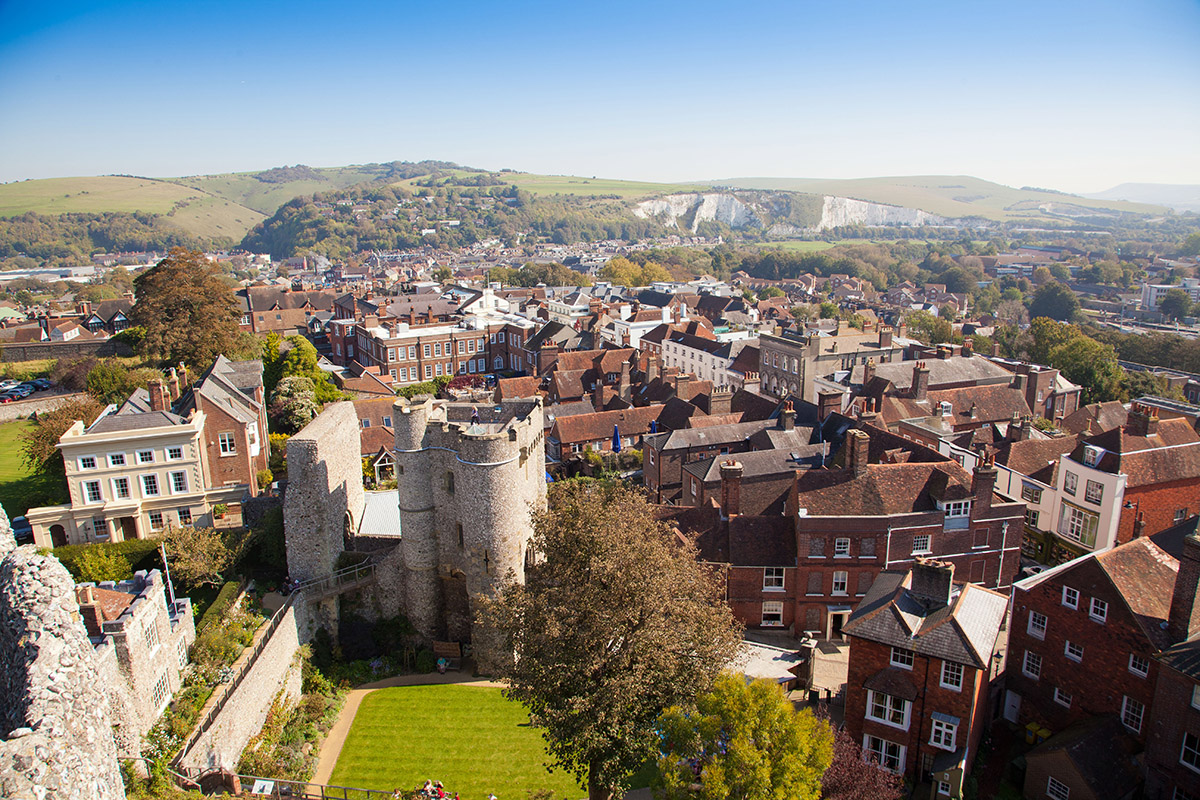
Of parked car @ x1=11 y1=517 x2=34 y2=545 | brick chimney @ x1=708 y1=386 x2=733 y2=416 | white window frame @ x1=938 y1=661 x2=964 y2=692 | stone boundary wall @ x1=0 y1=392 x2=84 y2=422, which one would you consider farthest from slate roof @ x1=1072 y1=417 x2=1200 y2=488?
stone boundary wall @ x1=0 y1=392 x2=84 y2=422

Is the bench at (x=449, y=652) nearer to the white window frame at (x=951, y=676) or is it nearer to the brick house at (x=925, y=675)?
the brick house at (x=925, y=675)

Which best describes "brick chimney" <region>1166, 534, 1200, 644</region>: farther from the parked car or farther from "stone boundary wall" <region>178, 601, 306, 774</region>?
the parked car

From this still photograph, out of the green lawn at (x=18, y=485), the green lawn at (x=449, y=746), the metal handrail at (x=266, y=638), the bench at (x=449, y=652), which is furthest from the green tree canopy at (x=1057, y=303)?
the green lawn at (x=18, y=485)

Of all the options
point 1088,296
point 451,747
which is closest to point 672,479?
point 451,747

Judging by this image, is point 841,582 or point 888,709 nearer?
point 888,709

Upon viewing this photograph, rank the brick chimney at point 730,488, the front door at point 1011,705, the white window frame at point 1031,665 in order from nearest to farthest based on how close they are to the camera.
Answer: the white window frame at point 1031,665, the front door at point 1011,705, the brick chimney at point 730,488

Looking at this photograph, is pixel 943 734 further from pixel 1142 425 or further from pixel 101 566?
pixel 101 566

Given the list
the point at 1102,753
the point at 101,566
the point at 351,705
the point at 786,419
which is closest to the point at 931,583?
the point at 1102,753
